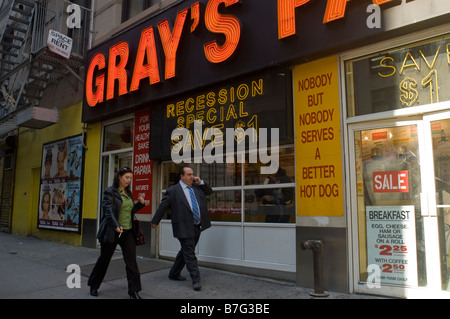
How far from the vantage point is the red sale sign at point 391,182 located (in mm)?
4758

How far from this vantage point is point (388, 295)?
184 inches

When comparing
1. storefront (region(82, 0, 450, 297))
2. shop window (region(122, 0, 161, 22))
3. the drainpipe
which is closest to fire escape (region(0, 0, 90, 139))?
shop window (region(122, 0, 161, 22))

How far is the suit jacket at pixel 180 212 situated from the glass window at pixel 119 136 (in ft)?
12.6

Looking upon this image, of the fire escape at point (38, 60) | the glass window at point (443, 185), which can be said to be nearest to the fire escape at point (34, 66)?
the fire escape at point (38, 60)

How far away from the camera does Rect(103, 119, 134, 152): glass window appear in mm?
9102

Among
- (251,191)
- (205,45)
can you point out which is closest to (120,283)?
(251,191)

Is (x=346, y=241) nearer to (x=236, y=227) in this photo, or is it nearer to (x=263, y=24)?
(x=236, y=227)

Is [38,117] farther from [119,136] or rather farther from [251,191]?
[251,191]

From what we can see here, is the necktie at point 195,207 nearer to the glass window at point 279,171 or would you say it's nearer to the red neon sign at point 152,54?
the glass window at point 279,171

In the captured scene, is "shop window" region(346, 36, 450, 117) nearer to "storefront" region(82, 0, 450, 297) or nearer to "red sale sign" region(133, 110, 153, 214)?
"storefront" region(82, 0, 450, 297)

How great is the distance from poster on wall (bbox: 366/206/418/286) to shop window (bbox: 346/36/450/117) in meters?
1.48

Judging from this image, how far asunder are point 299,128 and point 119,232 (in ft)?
10.3
